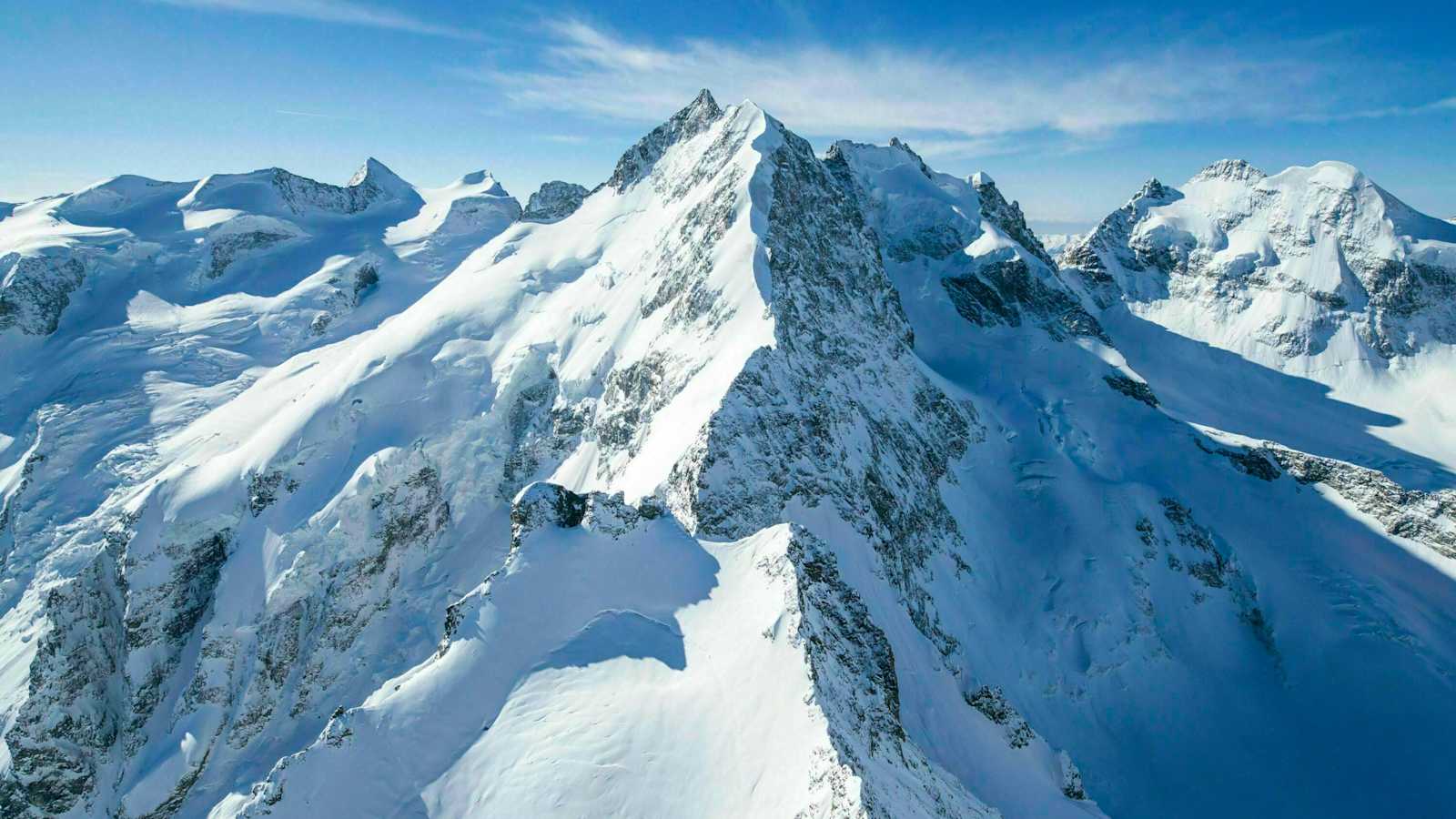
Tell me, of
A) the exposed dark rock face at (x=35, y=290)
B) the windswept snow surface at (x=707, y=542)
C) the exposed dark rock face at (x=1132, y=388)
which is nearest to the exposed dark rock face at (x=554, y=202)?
the windswept snow surface at (x=707, y=542)

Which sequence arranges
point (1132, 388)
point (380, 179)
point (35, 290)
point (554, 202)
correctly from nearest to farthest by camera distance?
point (1132, 388) → point (35, 290) → point (554, 202) → point (380, 179)

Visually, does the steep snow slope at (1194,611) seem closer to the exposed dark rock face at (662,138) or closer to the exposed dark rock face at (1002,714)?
the exposed dark rock face at (1002,714)

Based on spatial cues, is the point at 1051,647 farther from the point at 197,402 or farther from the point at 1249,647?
the point at 197,402

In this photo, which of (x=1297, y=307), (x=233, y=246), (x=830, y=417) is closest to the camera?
(x=830, y=417)

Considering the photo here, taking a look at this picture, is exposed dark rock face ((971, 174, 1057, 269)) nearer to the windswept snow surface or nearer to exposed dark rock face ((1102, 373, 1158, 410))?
the windswept snow surface

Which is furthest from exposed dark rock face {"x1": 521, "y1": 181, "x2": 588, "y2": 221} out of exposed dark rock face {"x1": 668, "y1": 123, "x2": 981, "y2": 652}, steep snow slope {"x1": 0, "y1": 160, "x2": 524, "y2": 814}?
exposed dark rock face {"x1": 668, "y1": 123, "x2": 981, "y2": 652}

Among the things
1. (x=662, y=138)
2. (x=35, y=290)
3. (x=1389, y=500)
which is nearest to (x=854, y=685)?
(x=1389, y=500)

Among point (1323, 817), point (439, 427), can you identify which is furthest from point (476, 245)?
point (1323, 817)

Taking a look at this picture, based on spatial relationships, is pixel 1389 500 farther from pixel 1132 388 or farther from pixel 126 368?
pixel 126 368
